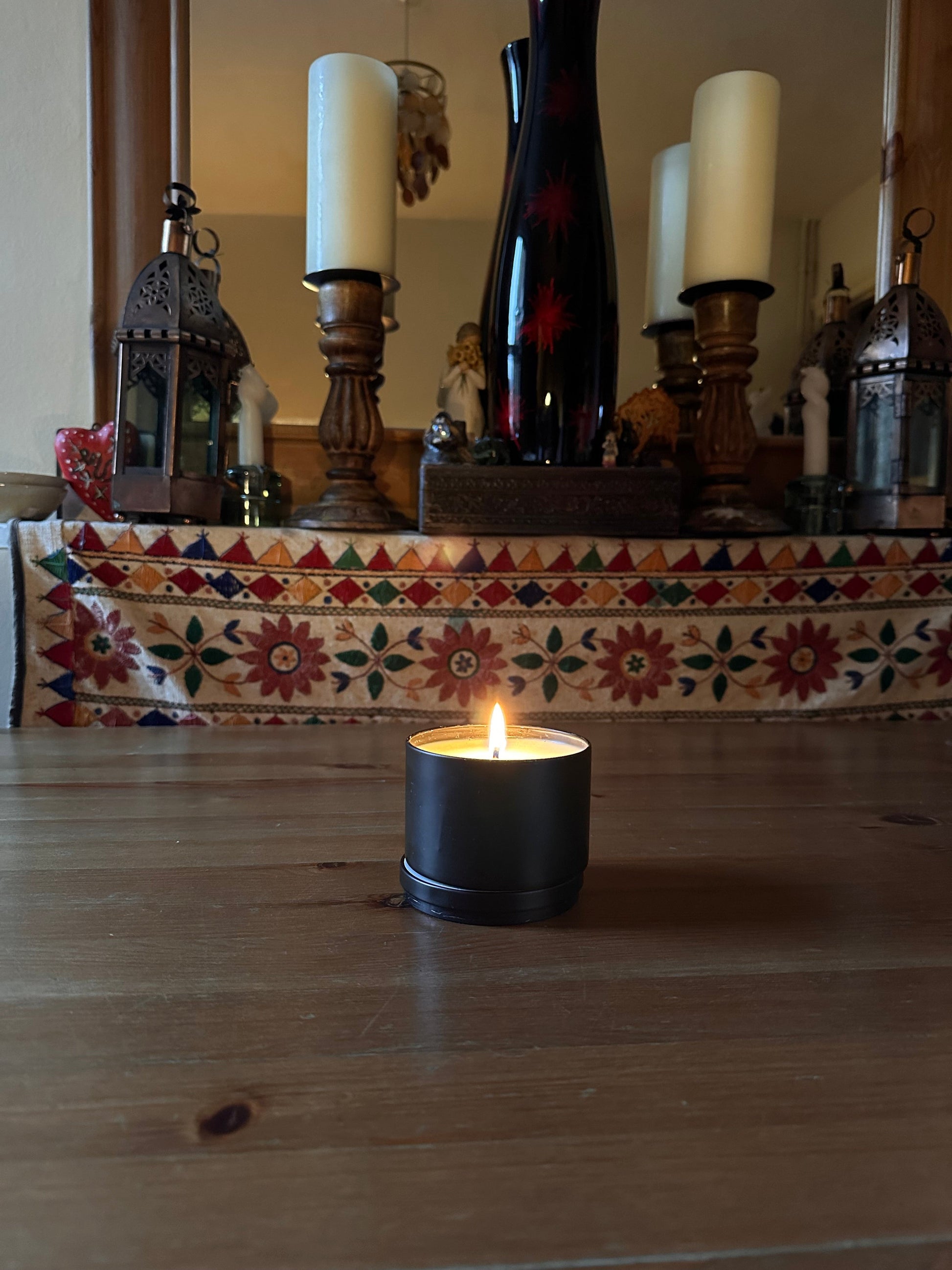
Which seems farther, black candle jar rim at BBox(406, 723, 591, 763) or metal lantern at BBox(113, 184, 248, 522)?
metal lantern at BBox(113, 184, 248, 522)

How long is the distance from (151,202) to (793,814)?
1.19 metres

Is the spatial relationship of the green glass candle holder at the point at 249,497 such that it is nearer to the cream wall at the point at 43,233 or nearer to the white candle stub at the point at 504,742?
the cream wall at the point at 43,233

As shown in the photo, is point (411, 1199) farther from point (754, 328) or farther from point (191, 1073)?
point (754, 328)

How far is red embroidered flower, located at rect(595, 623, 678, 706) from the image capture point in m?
0.99

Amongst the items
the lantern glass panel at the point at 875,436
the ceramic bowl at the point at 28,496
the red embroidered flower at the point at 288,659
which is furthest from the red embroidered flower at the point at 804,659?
the ceramic bowl at the point at 28,496

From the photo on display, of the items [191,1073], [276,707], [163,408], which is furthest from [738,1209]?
[163,408]

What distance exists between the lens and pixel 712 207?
1060mm

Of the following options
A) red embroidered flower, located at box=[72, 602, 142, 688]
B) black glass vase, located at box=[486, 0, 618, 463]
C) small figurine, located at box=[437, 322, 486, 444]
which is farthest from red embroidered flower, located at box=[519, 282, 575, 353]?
red embroidered flower, located at box=[72, 602, 142, 688]

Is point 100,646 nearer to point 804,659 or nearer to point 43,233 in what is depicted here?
point 43,233

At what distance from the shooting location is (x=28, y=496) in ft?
3.26

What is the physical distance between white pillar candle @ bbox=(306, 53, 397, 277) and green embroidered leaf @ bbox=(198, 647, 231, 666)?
0.48 m

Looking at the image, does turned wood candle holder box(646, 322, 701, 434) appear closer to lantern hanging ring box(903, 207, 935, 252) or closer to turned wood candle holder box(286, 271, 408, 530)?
lantern hanging ring box(903, 207, 935, 252)

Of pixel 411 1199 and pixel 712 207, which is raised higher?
pixel 712 207

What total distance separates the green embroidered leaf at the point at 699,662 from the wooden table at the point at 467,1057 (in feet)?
1.96
